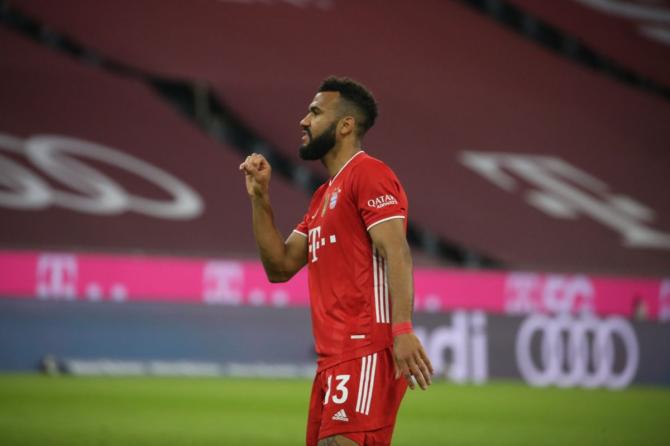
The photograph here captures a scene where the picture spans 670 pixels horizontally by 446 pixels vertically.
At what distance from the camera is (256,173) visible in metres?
5.03

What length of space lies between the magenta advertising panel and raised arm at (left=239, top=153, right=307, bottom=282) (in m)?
10.2

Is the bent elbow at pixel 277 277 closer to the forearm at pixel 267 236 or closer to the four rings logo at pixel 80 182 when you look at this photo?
the forearm at pixel 267 236

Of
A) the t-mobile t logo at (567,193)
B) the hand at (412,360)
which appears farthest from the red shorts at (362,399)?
the t-mobile t logo at (567,193)

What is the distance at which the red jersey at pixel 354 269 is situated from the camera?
15.5ft

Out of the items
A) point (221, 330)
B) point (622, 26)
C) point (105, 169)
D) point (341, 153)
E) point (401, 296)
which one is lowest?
point (401, 296)

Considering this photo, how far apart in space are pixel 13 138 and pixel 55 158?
2.34 feet

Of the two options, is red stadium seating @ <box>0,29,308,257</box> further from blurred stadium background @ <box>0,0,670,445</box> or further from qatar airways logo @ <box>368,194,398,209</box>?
qatar airways logo @ <box>368,194,398,209</box>

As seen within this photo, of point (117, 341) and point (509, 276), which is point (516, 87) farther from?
point (117, 341)

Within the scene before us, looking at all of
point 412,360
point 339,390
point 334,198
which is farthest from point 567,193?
point 412,360

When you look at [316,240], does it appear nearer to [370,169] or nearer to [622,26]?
[370,169]

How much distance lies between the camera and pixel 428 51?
995 inches

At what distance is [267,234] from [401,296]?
0.86 m

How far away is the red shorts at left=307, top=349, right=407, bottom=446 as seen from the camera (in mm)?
4633

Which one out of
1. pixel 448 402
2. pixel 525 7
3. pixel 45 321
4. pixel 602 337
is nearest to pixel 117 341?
pixel 45 321
